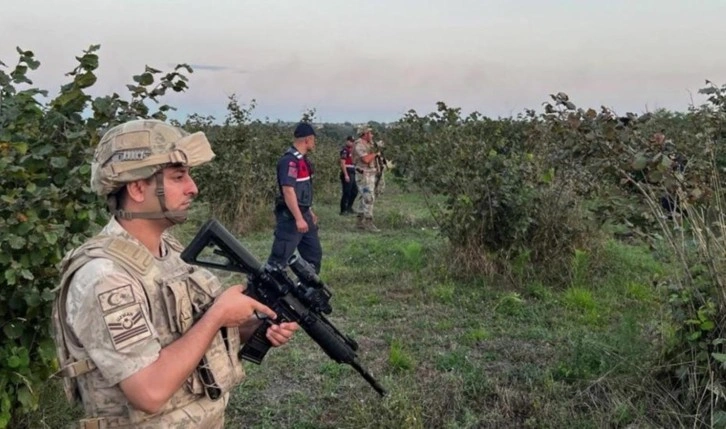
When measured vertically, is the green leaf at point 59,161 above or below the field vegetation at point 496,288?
above

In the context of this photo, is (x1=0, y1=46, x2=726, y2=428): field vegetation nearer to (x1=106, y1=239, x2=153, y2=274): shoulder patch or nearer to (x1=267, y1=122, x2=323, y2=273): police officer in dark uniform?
(x1=267, y1=122, x2=323, y2=273): police officer in dark uniform

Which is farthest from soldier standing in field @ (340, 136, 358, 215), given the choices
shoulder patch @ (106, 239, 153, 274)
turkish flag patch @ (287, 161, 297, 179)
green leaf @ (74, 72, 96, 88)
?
shoulder patch @ (106, 239, 153, 274)

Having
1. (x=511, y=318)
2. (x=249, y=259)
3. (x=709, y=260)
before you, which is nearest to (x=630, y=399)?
(x=709, y=260)

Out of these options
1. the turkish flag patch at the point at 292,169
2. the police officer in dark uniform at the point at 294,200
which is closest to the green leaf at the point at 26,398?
the police officer in dark uniform at the point at 294,200

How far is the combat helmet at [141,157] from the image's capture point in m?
1.78

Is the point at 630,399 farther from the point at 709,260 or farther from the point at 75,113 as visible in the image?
the point at 75,113

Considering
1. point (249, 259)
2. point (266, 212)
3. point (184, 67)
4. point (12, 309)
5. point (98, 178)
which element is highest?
point (184, 67)

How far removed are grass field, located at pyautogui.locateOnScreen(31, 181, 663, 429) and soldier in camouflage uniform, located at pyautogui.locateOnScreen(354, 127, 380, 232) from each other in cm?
319

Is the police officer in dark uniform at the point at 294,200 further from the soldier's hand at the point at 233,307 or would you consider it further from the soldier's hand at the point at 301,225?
the soldier's hand at the point at 233,307

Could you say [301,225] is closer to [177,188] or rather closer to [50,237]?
[50,237]

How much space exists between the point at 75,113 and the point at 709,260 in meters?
3.10

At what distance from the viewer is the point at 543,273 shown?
20.8 feet

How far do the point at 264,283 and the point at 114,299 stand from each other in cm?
50

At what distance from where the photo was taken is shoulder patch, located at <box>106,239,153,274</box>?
1730 millimetres
